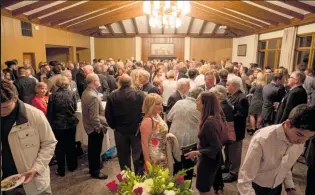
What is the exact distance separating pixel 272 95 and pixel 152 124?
256cm

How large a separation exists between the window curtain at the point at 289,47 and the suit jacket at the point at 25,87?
599 centimetres

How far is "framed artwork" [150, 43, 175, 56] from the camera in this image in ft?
38.7

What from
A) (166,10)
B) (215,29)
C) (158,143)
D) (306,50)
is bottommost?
(158,143)

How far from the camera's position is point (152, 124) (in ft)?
6.24

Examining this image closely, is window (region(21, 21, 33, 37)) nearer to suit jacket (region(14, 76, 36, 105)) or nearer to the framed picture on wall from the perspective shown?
suit jacket (region(14, 76, 36, 105))

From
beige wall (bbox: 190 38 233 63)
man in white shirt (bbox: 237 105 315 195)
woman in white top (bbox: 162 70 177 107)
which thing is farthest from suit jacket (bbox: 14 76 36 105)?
beige wall (bbox: 190 38 233 63)

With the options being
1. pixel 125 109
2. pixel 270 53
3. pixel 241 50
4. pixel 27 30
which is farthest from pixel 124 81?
pixel 241 50

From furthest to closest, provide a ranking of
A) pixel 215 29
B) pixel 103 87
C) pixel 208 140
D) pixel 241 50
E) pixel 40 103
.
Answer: pixel 215 29 < pixel 241 50 < pixel 103 87 < pixel 40 103 < pixel 208 140

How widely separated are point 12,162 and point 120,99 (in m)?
1.21

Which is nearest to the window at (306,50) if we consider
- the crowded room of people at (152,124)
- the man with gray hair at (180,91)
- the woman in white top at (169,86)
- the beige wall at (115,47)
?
the crowded room of people at (152,124)

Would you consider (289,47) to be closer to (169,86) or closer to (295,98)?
(295,98)

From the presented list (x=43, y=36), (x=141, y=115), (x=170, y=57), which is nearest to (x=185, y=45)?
(x=170, y=57)

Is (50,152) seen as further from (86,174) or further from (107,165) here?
(107,165)

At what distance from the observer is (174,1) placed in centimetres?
301
